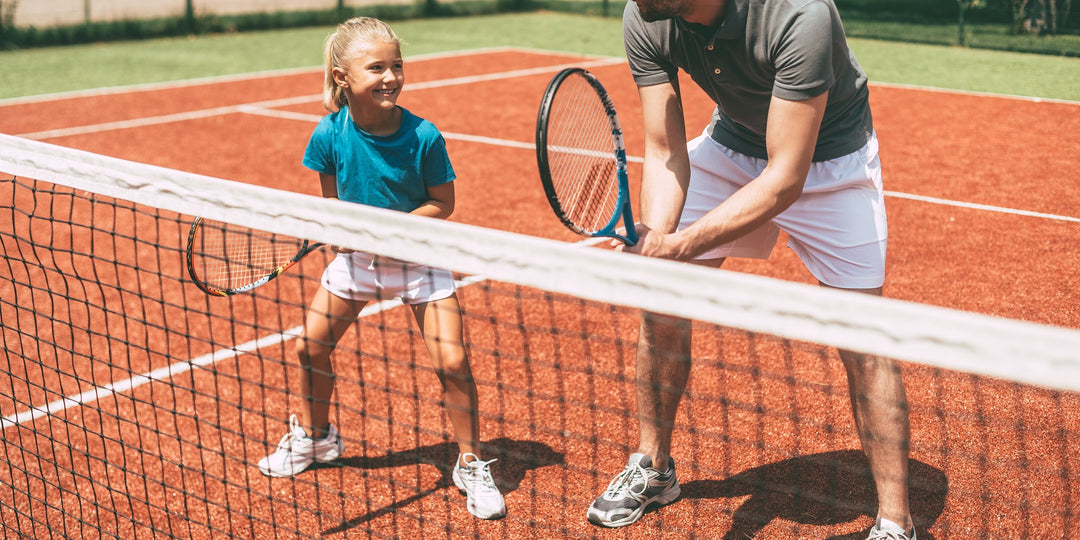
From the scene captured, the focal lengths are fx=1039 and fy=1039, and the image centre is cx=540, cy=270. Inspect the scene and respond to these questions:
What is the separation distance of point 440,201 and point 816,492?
166 cm

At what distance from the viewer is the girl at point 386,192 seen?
3.48 m

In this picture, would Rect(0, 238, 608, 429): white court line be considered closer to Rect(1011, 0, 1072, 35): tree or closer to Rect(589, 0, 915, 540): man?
Rect(589, 0, 915, 540): man

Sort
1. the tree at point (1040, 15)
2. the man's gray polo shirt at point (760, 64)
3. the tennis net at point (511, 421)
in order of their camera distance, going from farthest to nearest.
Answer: the tree at point (1040, 15) → the man's gray polo shirt at point (760, 64) → the tennis net at point (511, 421)

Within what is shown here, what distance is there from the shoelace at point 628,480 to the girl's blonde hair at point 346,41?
163 centimetres

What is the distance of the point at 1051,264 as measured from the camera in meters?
6.11

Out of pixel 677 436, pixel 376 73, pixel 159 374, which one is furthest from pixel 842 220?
pixel 159 374

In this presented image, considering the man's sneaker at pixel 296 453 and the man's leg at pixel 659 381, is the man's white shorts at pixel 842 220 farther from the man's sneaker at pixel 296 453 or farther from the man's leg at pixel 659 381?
the man's sneaker at pixel 296 453

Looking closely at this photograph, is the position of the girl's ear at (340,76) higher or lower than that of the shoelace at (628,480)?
higher

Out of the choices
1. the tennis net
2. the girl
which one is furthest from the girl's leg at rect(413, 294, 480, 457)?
the tennis net

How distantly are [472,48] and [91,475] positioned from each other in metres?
13.6

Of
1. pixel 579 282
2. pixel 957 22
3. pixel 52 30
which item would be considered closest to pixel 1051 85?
pixel 957 22

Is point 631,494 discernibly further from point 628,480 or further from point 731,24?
point 731,24

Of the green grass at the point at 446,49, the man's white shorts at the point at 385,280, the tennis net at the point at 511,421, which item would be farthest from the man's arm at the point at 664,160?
the green grass at the point at 446,49

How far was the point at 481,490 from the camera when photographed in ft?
11.6
